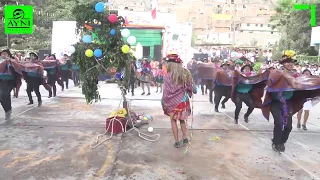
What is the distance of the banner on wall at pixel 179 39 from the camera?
1862 centimetres

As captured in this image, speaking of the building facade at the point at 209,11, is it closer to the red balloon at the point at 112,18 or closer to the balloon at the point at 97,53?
the red balloon at the point at 112,18

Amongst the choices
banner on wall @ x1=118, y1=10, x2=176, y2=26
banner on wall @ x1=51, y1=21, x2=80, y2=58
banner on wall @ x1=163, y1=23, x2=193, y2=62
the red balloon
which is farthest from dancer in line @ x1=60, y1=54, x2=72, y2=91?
the red balloon

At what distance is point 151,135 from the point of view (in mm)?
6293

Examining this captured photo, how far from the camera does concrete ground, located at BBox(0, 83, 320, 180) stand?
4.34 m

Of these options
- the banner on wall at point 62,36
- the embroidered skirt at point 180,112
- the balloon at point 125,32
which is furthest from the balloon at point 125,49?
the banner on wall at point 62,36

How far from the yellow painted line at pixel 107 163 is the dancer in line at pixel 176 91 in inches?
43.0

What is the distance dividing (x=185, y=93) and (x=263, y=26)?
6130cm

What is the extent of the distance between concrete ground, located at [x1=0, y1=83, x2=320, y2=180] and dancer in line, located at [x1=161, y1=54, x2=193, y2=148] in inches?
21.7

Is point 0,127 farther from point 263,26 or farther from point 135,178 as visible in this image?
point 263,26

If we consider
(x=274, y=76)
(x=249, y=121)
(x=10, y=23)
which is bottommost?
(x=249, y=121)

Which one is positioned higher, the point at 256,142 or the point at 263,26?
the point at 263,26

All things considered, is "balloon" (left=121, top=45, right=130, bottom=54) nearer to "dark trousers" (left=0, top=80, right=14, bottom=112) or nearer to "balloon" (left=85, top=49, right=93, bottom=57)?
"balloon" (left=85, top=49, right=93, bottom=57)

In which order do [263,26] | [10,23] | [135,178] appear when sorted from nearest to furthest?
[135,178]
[10,23]
[263,26]

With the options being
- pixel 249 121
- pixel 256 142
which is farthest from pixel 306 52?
pixel 256 142
